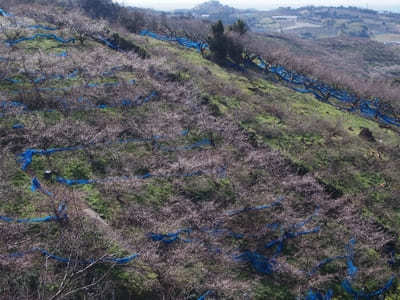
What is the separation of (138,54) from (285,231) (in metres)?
33.1

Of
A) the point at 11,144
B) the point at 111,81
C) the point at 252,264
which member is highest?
the point at 111,81

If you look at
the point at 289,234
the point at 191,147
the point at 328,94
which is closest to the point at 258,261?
the point at 289,234

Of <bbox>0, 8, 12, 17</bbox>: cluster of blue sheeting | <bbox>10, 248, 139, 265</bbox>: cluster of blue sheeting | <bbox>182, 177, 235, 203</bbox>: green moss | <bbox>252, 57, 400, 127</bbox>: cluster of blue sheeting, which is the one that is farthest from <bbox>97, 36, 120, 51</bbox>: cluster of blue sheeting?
<bbox>10, 248, 139, 265</bbox>: cluster of blue sheeting

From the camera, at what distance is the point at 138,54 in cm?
4184

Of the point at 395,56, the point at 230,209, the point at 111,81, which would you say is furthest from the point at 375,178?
the point at 395,56

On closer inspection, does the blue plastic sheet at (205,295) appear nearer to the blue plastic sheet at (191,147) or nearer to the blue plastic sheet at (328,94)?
the blue plastic sheet at (191,147)

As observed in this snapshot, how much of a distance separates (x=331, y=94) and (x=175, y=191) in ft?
127

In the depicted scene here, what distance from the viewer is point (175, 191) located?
19438mm

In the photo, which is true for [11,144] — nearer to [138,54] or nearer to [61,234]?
[61,234]

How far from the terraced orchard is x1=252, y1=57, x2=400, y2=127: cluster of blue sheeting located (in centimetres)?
994

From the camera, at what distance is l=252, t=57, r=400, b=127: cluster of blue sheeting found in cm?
4362

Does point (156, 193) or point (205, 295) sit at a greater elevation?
point (156, 193)

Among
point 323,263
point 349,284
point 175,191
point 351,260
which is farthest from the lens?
point 175,191

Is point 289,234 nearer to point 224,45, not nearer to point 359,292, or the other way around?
point 359,292
